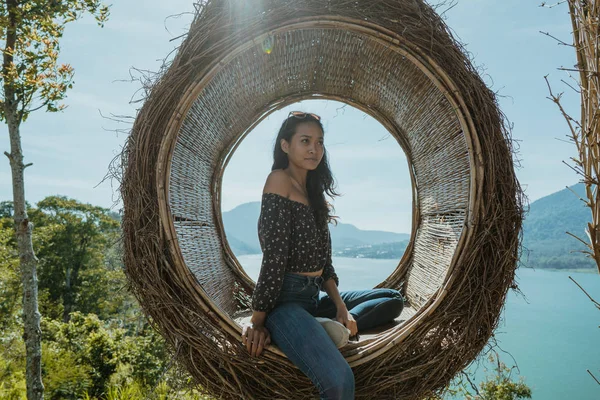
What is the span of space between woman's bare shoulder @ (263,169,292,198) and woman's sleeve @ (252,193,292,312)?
0.19ft

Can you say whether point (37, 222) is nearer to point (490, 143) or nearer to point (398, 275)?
point (398, 275)

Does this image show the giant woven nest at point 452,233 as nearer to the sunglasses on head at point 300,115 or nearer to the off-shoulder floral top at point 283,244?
the off-shoulder floral top at point 283,244

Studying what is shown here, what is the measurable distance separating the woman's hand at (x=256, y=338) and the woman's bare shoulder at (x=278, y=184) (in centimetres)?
55

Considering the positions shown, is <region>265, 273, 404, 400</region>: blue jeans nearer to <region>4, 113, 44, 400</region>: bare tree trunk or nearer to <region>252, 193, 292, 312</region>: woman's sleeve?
→ <region>252, 193, 292, 312</region>: woman's sleeve

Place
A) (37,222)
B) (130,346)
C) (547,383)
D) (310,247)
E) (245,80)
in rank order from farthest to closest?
(37,222), (547,383), (130,346), (245,80), (310,247)

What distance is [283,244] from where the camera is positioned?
1825 millimetres

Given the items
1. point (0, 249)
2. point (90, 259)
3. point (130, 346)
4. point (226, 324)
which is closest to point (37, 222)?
point (90, 259)

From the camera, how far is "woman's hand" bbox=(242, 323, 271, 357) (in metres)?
1.85

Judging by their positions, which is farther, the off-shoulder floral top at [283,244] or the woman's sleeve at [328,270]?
the woman's sleeve at [328,270]

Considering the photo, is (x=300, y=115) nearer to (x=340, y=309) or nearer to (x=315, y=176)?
(x=315, y=176)

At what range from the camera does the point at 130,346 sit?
29.2 feet

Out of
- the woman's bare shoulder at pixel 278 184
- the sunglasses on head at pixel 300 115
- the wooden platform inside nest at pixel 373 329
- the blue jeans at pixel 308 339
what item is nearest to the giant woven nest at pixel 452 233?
the wooden platform inside nest at pixel 373 329

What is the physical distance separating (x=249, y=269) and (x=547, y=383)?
46.3 ft

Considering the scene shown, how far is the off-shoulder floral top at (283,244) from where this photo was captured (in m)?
1.80
